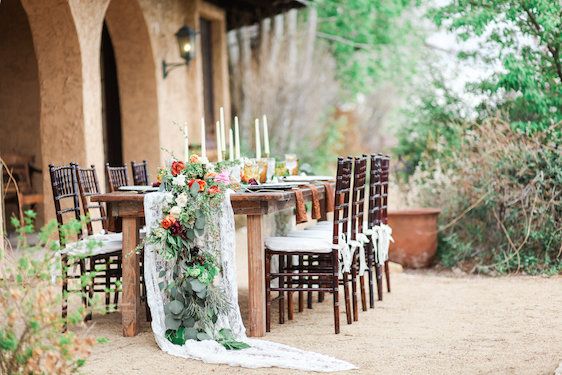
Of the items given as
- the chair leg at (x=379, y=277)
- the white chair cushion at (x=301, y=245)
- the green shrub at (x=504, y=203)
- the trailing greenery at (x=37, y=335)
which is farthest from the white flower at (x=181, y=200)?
the green shrub at (x=504, y=203)

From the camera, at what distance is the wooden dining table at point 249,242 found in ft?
17.1

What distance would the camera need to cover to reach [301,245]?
5.55m

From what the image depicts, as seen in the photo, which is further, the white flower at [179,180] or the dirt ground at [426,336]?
the white flower at [179,180]

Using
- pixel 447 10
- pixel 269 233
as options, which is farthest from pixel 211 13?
pixel 269 233

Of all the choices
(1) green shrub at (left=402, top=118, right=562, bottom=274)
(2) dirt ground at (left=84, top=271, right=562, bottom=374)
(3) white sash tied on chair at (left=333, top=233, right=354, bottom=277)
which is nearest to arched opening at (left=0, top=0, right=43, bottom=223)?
(2) dirt ground at (left=84, top=271, right=562, bottom=374)

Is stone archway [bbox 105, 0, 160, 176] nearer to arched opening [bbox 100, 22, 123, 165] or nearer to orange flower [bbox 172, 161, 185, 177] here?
arched opening [bbox 100, 22, 123, 165]

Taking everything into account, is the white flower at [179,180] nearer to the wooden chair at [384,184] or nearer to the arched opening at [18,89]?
the wooden chair at [384,184]

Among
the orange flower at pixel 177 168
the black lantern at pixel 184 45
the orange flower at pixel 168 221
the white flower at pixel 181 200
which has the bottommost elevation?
the orange flower at pixel 168 221

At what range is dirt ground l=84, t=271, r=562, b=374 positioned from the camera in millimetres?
4645

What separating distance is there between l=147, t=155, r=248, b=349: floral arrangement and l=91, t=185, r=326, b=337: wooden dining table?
0.18 metres

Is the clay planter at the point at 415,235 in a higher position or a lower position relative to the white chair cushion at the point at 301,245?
lower

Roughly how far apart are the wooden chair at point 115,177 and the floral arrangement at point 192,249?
1287 millimetres

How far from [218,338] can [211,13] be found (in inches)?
282

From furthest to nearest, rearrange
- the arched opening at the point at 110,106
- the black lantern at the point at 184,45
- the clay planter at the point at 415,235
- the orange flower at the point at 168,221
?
the arched opening at the point at 110,106
the black lantern at the point at 184,45
the clay planter at the point at 415,235
the orange flower at the point at 168,221
